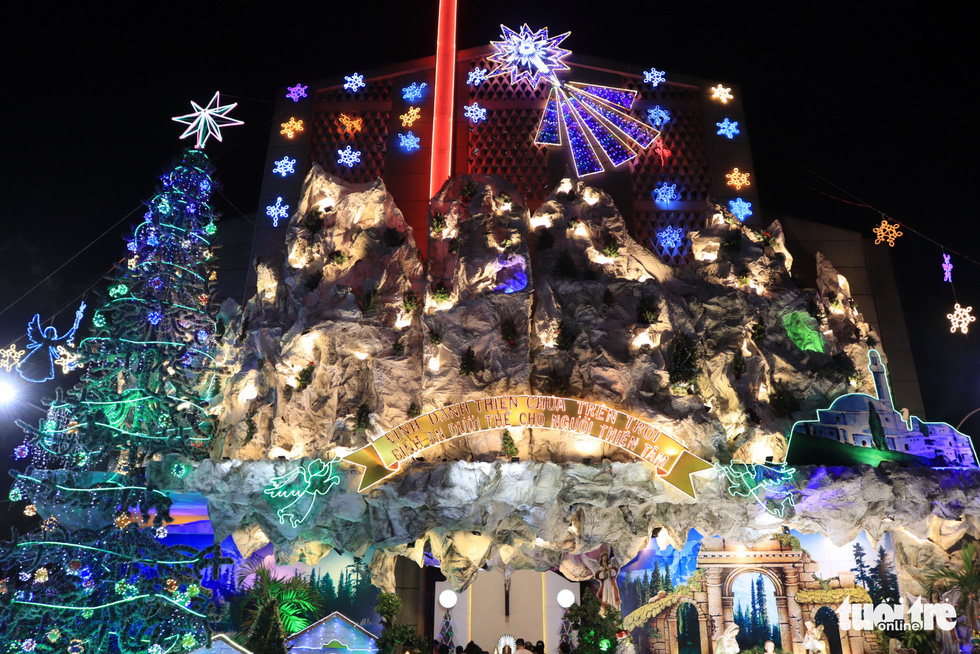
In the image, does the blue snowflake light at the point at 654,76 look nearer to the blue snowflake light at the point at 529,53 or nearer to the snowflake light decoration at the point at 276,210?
the blue snowflake light at the point at 529,53

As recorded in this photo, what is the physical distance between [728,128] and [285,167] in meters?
16.8

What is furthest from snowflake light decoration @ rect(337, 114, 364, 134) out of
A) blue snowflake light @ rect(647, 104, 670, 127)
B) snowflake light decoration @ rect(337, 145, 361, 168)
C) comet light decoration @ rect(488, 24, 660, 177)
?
blue snowflake light @ rect(647, 104, 670, 127)

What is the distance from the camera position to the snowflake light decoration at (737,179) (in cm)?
2567

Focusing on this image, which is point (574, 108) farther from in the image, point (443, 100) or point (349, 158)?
point (349, 158)

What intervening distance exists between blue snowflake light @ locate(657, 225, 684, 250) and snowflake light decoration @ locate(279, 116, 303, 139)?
556 inches

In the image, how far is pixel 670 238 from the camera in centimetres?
2491

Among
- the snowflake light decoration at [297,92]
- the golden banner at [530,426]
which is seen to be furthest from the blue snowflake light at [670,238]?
the snowflake light decoration at [297,92]

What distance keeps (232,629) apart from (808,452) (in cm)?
1706

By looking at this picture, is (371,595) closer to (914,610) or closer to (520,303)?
(520,303)

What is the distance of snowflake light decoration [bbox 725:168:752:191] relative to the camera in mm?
25672

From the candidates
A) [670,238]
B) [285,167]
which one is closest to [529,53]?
[670,238]

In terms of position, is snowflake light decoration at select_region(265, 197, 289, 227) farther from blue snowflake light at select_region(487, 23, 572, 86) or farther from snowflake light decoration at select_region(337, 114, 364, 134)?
blue snowflake light at select_region(487, 23, 572, 86)

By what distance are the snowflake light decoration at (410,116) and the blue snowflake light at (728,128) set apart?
11447mm

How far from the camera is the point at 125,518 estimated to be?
13727mm
